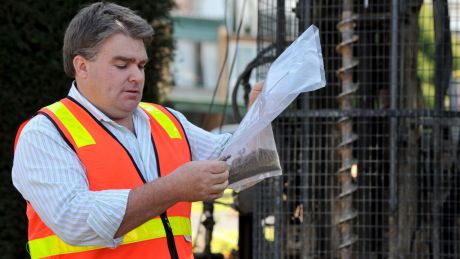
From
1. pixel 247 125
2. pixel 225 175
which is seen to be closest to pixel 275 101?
pixel 247 125

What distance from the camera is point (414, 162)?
17.1ft

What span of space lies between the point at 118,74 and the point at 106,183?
0.35 meters

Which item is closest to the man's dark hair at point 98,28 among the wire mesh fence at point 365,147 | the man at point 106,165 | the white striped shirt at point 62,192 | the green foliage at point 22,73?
the man at point 106,165

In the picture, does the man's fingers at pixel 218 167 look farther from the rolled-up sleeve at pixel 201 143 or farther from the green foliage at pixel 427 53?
the green foliage at pixel 427 53

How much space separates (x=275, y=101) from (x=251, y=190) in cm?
275

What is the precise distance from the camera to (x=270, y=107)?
2.89m

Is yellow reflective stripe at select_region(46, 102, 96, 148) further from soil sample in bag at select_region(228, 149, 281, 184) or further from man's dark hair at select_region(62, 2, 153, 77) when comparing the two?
soil sample in bag at select_region(228, 149, 281, 184)

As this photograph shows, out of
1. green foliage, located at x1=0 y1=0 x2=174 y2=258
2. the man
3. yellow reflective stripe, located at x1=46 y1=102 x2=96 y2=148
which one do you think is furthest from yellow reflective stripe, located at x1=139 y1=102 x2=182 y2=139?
green foliage, located at x1=0 y1=0 x2=174 y2=258

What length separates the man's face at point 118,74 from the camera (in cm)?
284

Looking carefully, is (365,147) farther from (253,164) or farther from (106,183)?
(106,183)

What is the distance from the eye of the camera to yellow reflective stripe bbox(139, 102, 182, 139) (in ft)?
10.3

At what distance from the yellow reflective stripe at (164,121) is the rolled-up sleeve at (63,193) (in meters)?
0.47

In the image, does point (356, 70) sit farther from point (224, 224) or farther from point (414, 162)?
point (224, 224)

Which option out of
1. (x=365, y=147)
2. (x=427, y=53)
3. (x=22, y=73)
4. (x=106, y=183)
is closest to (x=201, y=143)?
(x=106, y=183)
